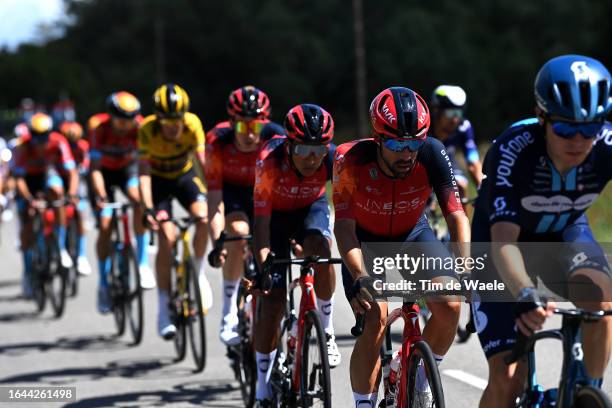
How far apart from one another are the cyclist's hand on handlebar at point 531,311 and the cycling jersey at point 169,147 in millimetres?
5882

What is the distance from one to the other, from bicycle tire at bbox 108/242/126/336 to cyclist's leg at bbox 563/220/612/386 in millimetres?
6756

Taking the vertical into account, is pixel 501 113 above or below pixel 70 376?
above

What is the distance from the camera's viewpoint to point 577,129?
4.23 m

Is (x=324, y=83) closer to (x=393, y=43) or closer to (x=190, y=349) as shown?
(x=393, y=43)

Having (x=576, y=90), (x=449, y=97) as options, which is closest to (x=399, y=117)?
(x=576, y=90)

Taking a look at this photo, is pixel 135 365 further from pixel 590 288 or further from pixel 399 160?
pixel 590 288

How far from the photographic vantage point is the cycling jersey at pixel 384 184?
17.9 ft

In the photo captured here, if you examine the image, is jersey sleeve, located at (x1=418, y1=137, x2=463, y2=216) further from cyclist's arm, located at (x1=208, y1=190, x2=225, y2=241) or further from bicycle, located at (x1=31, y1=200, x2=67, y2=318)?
bicycle, located at (x1=31, y1=200, x2=67, y2=318)

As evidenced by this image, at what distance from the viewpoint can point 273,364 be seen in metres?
6.59

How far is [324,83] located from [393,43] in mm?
5400

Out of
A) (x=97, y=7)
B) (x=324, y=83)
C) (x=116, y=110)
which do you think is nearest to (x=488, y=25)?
(x=324, y=83)

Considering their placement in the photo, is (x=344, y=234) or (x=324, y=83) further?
(x=324, y=83)

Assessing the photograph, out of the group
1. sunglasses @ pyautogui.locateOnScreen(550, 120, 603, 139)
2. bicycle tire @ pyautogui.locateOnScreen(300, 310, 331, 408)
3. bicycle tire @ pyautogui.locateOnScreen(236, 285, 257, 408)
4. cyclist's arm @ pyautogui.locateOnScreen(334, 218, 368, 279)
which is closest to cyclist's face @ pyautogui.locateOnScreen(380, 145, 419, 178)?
cyclist's arm @ pyautogui.locateOnScreen(334, 218, 368, 279)

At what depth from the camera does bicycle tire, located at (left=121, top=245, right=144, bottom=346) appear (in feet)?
33.9
